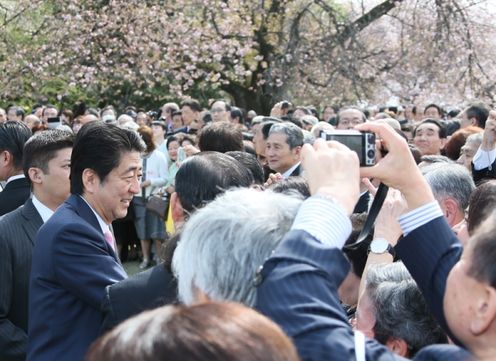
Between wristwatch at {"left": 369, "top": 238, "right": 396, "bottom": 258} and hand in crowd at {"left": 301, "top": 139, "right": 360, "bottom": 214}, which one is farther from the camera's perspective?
wristwatch at {"left": 369, "top": 238, "right": 396, "bottom": 258}

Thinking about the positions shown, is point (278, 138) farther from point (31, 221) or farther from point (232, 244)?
point (232, 244)

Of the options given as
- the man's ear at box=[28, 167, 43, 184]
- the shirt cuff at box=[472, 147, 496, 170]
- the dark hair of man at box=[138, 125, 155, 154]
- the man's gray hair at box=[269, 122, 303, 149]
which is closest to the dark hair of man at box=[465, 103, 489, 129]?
the shirt cuff at box=[472, 147, 496, 170]

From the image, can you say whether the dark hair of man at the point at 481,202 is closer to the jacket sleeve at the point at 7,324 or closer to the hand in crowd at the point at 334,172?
the hand in crowd at the point at 334,172

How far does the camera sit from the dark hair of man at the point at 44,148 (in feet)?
14.1

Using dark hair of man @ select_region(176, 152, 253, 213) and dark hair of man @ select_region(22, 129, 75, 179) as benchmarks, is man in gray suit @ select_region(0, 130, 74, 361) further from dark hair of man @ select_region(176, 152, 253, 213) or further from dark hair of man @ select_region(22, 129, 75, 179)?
dark hair of man @ select_region(176, 152, 253, 213)

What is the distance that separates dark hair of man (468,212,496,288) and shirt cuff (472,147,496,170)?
481cm

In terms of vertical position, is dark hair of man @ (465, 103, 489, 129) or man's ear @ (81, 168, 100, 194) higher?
man's ear @ (81, 168, 100, 194)

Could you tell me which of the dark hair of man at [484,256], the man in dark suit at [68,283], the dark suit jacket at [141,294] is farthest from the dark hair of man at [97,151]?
the dark hair of man at [484,256]

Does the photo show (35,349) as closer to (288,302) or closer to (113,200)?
(113,200)

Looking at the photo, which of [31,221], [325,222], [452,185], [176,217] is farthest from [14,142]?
[325,222]

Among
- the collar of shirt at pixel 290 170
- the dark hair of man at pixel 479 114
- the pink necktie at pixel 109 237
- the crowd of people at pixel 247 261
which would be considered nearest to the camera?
the crowd of people at pixel 247 261

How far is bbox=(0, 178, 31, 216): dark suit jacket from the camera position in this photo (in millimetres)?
5004

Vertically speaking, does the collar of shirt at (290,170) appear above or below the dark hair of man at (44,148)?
below

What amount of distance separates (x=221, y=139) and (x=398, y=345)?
326cm
